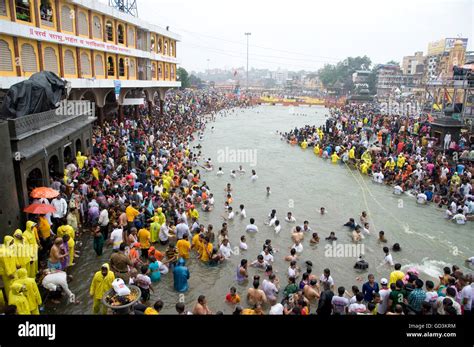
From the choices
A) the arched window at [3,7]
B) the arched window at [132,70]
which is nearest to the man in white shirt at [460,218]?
the arched window at [3,7]

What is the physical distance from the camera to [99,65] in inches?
869

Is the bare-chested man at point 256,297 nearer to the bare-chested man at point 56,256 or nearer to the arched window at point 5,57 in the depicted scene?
the bare-chested man at point 56,256

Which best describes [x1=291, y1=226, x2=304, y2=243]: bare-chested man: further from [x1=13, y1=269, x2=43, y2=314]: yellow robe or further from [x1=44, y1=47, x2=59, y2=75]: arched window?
[x1=44, y1=47, x2=59, y2=75]: arched window

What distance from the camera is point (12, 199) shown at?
28.9ft

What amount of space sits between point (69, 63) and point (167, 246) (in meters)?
13.7

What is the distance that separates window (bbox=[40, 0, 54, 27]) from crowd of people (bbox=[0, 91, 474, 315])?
19.7ft

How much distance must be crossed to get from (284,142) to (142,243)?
935 inches

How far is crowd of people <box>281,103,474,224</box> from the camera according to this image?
50.9ft

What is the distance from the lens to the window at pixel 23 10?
14.9 meters

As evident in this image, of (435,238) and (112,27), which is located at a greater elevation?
(112,27)

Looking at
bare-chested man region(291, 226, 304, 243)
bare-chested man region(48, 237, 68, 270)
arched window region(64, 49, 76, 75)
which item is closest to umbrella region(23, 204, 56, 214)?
bare-chested man region(48, 237, 68, 270)

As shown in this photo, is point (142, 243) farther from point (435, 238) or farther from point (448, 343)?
point (435, 238)

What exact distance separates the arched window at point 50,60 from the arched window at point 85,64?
233cm

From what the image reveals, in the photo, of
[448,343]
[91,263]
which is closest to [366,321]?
[448,343]
